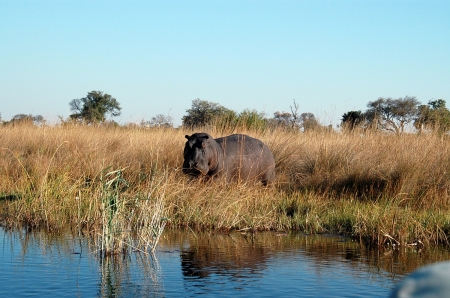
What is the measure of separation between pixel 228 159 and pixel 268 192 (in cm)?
84

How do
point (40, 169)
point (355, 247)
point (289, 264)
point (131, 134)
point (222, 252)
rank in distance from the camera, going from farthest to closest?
point (131, 134)
point (40, 169)
point (355, 247)
point (222, 252)
point (289, 264)

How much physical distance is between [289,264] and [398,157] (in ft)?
14.8

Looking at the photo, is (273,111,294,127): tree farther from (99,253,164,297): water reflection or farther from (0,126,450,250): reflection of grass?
(99,253,164,297): water reflection

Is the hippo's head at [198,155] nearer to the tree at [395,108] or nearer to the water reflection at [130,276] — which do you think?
the water reflection at [130,276]

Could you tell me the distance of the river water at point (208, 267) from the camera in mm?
4836

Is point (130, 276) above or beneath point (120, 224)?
beneath

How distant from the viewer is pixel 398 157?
9688mm

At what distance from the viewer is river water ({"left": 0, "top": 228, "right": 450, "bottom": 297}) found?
4836 millimetres

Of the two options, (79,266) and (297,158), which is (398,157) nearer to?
(297,158)

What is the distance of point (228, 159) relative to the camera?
31.9 feet

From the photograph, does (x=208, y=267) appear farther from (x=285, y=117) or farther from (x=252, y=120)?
(x=285, y=117)

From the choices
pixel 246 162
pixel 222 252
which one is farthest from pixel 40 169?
pixel 222 252

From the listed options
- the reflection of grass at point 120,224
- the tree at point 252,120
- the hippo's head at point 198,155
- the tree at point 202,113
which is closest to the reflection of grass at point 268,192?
the reflection of grass at point 120,224

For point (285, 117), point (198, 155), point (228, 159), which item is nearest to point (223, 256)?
point (198, 155)
